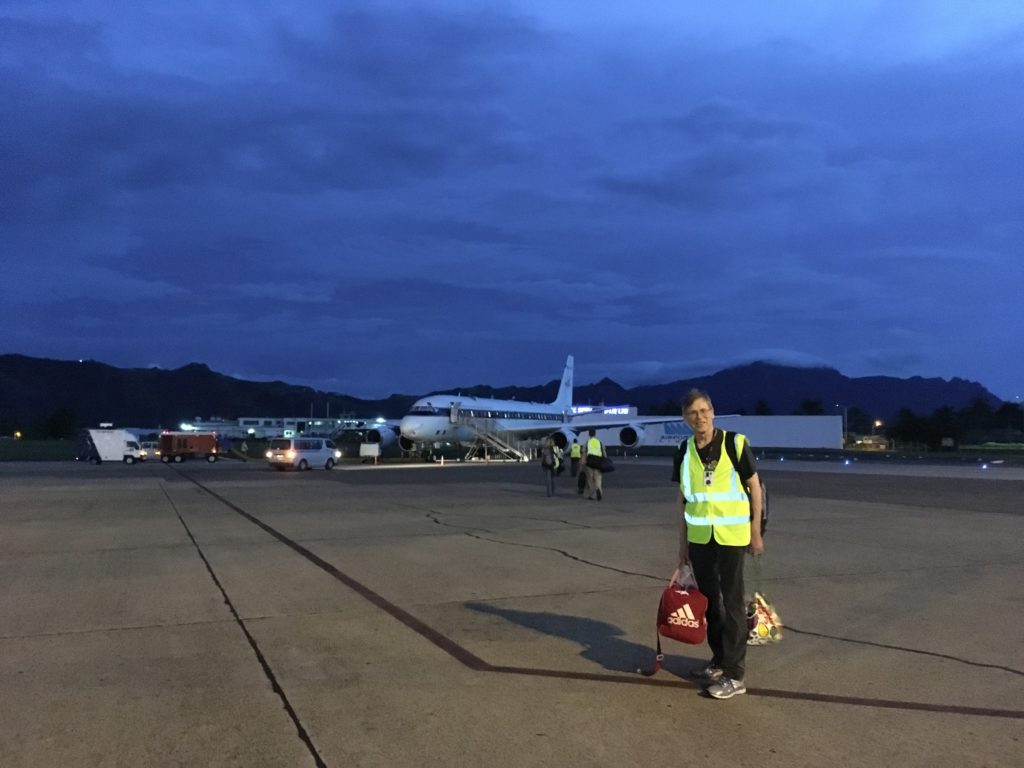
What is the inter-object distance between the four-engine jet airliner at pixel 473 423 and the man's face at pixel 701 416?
3195 centimetres

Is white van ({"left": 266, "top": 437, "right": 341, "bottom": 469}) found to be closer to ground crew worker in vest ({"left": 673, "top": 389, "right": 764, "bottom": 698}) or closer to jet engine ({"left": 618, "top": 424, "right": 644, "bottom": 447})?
jet engine ({"left": 618, "top": 424, "right": 644, "bottom": 447})

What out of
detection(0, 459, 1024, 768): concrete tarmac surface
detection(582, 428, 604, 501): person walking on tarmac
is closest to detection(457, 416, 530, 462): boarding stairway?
detection(582, 428, 604, 501): person walking on tarmac

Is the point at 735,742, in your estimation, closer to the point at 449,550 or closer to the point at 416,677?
the point at 416,677

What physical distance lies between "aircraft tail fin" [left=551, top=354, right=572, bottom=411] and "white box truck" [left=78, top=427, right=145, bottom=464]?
96.5 feet

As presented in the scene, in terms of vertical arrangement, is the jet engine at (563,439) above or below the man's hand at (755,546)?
above

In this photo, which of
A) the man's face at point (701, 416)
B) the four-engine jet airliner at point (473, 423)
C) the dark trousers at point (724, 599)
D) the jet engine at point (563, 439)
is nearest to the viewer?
the dark trousers at point (724, 599)

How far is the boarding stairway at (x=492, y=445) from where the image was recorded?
46.3 m

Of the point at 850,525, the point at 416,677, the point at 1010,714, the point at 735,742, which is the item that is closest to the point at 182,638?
the point at 416,677

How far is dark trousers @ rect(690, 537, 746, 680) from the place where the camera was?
550cm

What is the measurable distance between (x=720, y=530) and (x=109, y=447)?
53.6 metres

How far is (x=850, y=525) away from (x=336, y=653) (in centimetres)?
1096

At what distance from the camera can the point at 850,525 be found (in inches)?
576

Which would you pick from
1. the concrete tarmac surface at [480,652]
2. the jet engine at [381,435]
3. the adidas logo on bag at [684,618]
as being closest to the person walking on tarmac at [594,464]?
the concrete tarmac surface at [480,652]

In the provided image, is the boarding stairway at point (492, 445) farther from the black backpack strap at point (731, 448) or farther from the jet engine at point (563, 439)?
the black backpack strap at point (731, 448)
